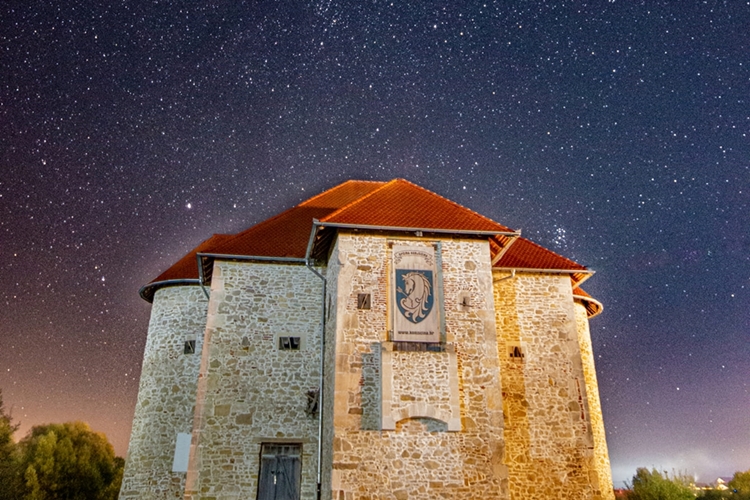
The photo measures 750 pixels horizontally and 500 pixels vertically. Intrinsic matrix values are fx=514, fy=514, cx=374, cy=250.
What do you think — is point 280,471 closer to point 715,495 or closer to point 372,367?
point 372,367

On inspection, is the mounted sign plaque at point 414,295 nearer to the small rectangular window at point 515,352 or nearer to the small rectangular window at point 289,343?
the small rectangular window at point 289,343

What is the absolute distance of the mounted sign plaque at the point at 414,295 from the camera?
11422 mm

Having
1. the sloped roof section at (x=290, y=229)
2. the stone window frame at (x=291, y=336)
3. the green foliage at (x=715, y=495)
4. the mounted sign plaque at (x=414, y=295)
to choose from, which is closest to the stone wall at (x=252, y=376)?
the stone window frame at (x=291, y=336)

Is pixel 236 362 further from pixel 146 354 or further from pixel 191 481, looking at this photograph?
pixel 146 354

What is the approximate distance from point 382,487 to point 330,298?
4711 millimetres

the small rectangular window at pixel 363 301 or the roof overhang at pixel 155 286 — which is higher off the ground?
the roof overhang at pixel 155 286

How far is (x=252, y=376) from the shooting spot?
13.5 meters

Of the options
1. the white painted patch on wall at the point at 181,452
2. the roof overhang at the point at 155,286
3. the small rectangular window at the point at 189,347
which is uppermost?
the roof overhang at the point at 155,286

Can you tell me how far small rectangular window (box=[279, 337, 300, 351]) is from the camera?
1389 centimetres

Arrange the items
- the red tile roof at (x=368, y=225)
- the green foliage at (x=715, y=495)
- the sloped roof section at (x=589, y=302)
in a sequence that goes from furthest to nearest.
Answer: the green foliage at (x=715, y=495), the sloped roof section at (x=589, y=302), the red tile roof at (x=368, y=225)

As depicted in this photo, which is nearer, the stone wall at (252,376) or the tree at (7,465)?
the stone wall at (252,376)

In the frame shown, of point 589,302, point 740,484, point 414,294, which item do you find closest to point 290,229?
point 414,294

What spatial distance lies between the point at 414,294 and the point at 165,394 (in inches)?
337

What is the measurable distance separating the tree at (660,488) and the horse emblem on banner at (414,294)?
69.3 ft
